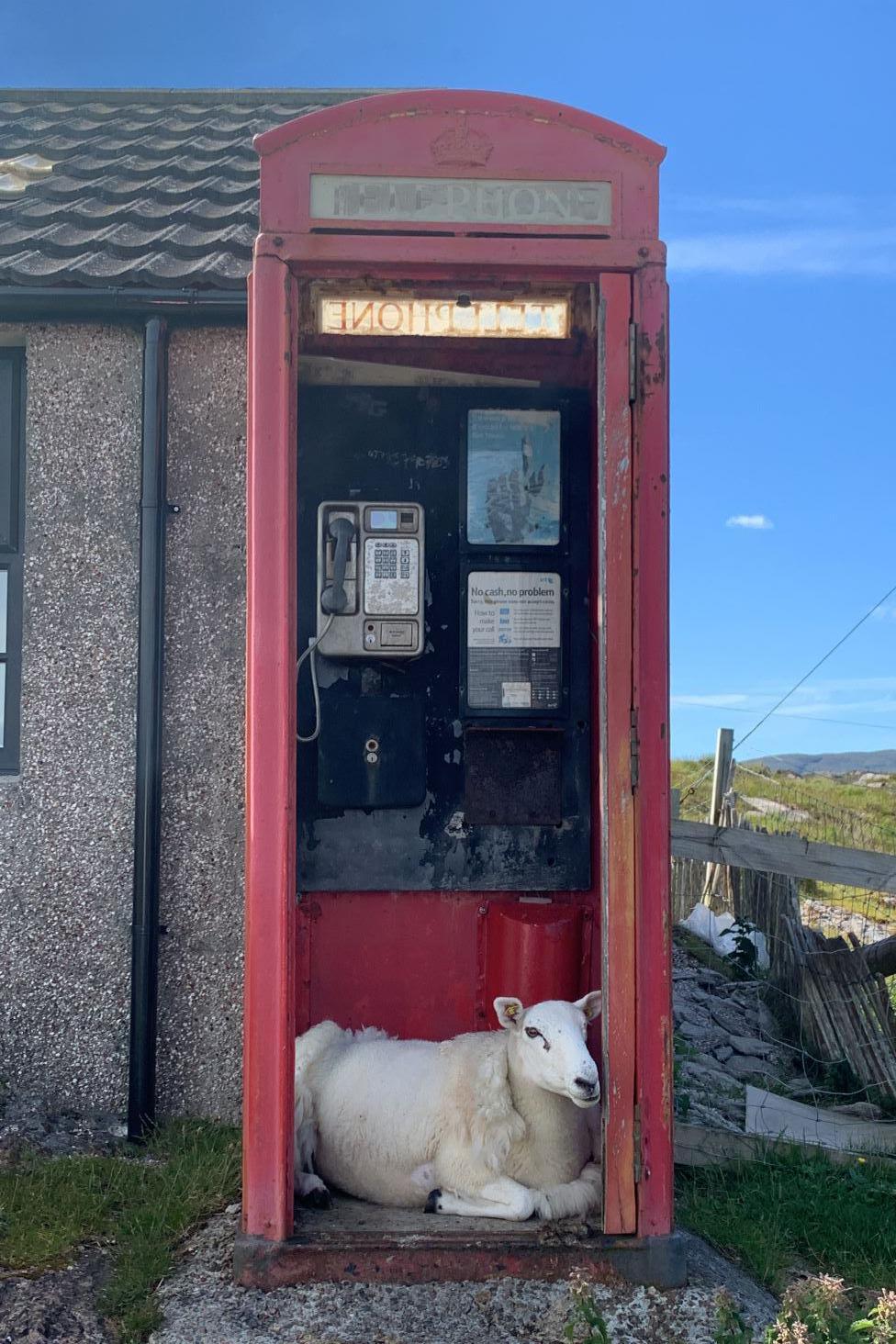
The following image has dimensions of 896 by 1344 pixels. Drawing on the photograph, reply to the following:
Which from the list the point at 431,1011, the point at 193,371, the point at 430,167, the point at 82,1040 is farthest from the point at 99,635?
the point at 430,167

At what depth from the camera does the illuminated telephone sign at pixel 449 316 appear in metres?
3.89

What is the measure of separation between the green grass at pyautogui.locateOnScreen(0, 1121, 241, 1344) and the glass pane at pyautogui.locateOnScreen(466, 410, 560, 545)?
2.51 metres

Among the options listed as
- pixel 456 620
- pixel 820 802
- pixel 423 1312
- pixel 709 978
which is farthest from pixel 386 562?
pixel 820 802

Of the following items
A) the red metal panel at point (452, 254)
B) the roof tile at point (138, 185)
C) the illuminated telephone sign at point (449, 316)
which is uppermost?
the roof tile at point (138, 185)

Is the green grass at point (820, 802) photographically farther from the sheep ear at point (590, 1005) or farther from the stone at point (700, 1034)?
the sheep ear at point (590, 1005)

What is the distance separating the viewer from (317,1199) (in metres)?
3.87

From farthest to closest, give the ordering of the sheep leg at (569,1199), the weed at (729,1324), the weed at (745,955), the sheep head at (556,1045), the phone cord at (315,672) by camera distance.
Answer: the weed at (745,955) < the phone cord at (315,672) < the sheep leg at (569,1199) < the sheep head at (556,1045) < the weed at (729,1324)

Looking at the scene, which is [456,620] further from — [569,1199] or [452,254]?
[569,1199]

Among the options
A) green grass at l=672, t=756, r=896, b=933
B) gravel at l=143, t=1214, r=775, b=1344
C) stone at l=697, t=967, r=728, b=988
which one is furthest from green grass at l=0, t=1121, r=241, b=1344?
green grass at l=672, t=756, r=896, b=933

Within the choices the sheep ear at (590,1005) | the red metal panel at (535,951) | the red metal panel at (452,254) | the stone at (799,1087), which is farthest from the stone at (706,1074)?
the red metal panel at (452,254)

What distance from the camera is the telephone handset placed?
4109mm

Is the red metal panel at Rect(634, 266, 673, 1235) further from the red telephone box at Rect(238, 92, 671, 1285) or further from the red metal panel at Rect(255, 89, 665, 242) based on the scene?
the red metal panel at Rect(255, 89, 665, 242)

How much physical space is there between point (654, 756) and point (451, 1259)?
62.9 inches

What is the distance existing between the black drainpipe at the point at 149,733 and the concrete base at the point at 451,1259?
1.55 meters
